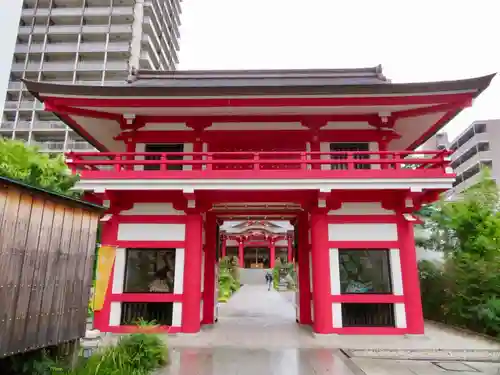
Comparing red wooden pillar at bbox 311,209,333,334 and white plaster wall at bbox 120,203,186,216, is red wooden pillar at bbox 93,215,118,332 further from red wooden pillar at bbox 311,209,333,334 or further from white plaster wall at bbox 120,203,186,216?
red wooden pillar at bbox 311,209,333,334

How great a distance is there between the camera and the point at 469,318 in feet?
36.8

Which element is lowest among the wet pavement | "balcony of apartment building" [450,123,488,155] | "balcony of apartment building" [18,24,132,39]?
the wet pavement

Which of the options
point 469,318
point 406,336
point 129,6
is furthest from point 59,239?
point 129,6

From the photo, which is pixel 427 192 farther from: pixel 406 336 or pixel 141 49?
pixel 141 49

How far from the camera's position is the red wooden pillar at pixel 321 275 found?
10.0 metres

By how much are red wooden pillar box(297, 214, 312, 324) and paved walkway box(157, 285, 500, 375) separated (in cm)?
86

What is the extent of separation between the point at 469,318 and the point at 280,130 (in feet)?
28.7

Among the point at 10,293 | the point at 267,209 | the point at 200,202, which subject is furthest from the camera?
the point at 267,209

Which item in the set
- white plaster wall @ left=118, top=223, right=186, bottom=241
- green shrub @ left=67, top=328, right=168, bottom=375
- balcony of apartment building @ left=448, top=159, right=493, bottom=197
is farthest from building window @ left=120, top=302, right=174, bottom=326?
balcony of apartment building @ left=448, top=159, right=493, bottom=197

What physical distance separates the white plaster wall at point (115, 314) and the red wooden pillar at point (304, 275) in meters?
6.27

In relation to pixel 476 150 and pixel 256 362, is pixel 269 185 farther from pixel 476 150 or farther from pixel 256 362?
pixel 476 150

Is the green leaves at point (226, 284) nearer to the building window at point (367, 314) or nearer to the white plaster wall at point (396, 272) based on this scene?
the building window at point (367, 314)

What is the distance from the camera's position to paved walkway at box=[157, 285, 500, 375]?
709 cm

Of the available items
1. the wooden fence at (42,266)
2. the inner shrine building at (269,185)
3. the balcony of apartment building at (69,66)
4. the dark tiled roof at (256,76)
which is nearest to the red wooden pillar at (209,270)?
the inner shrine building at (269,185)
